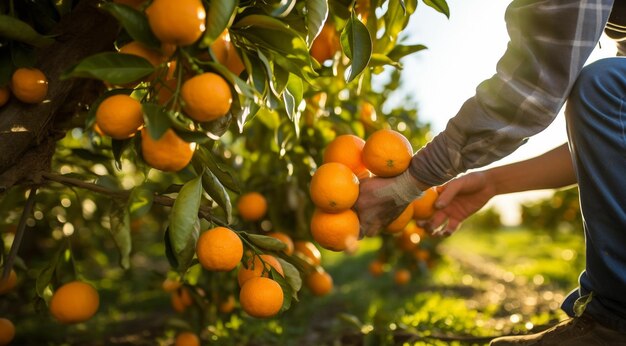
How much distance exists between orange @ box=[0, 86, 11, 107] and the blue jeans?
1320 mm

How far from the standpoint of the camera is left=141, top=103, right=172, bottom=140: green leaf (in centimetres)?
101

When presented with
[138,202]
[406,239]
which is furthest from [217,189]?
[406,239]

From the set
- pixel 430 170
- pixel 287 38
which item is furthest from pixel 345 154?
pixel 287 38

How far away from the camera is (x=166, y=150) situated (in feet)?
3.58

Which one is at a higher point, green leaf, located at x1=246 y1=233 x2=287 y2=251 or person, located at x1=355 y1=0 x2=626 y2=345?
person, located at x1=355 y1=0 x2=626 y2=345

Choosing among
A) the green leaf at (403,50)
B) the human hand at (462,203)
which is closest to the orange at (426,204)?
the human hand at (462,203)

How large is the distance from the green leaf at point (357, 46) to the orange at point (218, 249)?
469mm

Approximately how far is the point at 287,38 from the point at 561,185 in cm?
101

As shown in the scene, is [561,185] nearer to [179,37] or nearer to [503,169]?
[503,169]

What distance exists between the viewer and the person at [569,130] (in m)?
1.18

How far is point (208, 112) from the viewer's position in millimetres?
1052

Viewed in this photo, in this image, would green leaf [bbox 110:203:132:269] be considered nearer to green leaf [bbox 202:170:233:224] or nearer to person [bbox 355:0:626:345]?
green leaf [bbox 202:170:233:224]

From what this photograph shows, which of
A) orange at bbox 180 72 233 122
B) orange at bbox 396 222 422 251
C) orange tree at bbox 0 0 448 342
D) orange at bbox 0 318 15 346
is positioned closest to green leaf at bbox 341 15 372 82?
orange tree at bbox 0 0 448 342

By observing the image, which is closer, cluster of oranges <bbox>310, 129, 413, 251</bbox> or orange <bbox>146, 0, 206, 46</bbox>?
orange <bbox>146, 0, 206, 46</bbox>
